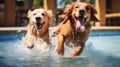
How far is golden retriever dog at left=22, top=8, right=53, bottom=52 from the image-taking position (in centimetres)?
680

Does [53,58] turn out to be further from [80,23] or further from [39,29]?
[39,29]

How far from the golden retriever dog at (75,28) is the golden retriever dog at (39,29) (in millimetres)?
705

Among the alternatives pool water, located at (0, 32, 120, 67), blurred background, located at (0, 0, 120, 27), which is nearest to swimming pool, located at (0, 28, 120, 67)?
pool water, located at (0, 32, 120, 67)

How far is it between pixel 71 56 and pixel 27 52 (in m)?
1.29

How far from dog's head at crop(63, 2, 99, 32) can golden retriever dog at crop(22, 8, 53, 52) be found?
0.94 metres

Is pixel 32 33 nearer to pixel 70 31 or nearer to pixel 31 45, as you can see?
pixel 31 45

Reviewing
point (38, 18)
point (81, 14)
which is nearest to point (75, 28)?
point (81, 14)

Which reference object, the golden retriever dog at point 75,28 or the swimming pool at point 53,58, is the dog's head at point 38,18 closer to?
the swimming pool at point 53,58

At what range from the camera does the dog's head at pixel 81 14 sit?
5.83 meters

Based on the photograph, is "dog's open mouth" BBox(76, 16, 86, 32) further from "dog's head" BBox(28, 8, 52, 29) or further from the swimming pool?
"dog's head" BBox(28, 8, 52, 29)

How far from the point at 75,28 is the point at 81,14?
1.30 ft

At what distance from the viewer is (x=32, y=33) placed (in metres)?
7.07

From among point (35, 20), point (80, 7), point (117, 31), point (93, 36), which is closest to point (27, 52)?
point (35, 20)

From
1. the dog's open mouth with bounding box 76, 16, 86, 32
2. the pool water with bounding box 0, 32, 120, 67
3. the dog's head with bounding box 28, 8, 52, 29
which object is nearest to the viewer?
the pool water with bounding box 0, 32, 120, 67
